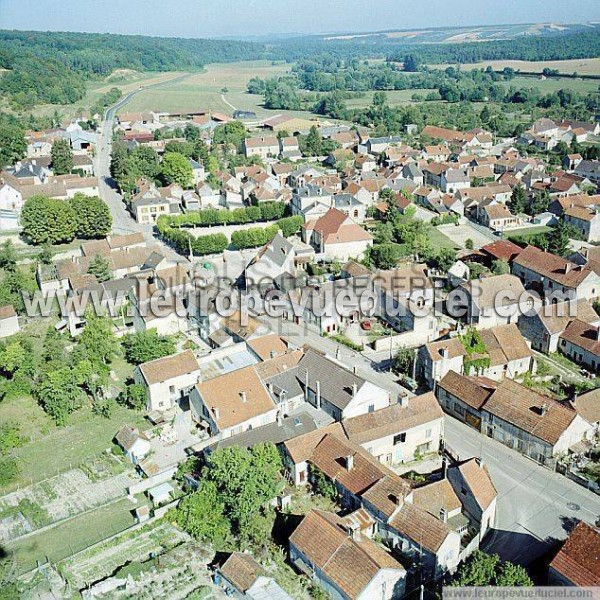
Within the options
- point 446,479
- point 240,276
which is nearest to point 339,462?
point 446,479

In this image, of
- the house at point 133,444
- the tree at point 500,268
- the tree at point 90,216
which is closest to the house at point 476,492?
the house at point 133,444

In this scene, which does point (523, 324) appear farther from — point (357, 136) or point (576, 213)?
point (357, 136)

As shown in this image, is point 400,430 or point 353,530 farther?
point 400,430

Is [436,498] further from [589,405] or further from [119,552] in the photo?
[119,552]

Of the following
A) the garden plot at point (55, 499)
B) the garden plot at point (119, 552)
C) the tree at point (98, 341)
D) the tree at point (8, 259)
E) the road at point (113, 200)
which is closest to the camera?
the garden plot at point (119, 552)

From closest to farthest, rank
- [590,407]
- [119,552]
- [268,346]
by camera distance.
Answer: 1. [119,552]
2. [590,407]
3. [268,346]

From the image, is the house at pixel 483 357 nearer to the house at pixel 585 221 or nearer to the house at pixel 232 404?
the house at pixel 232 404

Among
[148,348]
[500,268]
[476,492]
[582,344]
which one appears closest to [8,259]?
[148,348]
